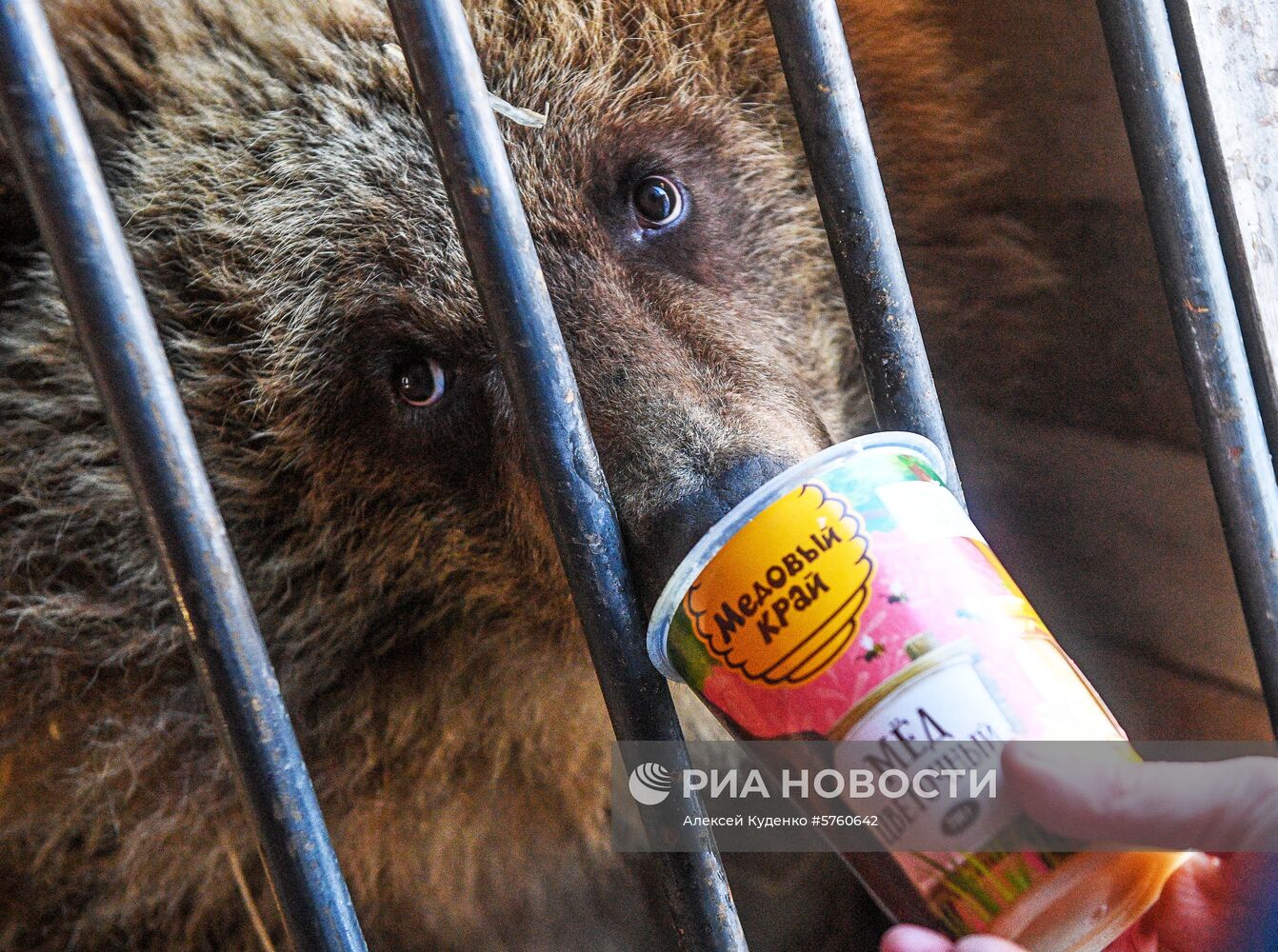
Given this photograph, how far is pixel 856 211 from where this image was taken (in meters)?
0.84

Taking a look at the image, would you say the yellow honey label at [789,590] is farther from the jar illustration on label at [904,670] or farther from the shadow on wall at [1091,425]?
the shadow on wall at [1091,425]

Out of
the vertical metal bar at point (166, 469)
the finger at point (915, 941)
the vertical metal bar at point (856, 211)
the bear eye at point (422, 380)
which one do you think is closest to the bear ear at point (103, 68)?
the bear eye at point (422, 380)

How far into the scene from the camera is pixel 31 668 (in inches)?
50.5

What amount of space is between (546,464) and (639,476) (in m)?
0.17

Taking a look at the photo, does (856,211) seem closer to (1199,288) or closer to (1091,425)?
(1199,288)

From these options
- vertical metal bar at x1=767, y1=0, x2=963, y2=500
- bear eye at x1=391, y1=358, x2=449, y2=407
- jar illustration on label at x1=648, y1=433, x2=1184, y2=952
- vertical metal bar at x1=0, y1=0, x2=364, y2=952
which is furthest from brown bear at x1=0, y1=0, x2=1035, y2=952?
vertical metal bar at x1=0, y1=0, x2=364, y2=952

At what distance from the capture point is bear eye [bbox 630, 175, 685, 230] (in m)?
1.22

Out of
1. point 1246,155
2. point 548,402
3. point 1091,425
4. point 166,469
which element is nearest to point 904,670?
point 548,402

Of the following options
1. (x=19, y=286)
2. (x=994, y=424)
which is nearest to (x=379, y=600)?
(x=19, y=286)

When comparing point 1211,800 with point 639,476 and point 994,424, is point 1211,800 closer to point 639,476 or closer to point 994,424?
point 639,476

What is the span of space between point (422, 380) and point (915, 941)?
2.56ft

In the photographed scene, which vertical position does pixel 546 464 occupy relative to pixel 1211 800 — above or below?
above

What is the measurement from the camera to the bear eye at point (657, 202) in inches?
47.9

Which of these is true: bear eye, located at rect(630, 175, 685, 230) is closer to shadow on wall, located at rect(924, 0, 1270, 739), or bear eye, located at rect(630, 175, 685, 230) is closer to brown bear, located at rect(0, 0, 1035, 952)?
brown bear, located at rect(0, 0, 1035, 952)
